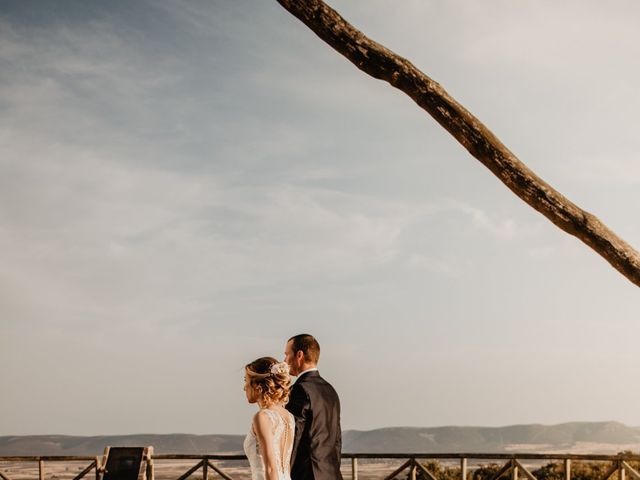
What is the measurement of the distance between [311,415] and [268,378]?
58 cm

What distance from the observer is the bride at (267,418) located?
13.6 feet

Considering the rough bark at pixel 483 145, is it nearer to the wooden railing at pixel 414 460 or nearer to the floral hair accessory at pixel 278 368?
the floral hair accessory at pixel 278 368

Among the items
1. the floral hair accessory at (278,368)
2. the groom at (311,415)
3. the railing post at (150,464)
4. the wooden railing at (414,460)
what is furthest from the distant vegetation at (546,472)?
the floral hair accessory at (278,368)

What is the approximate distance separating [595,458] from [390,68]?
7306 millimetres

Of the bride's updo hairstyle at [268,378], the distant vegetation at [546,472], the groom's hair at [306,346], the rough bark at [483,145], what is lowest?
the distant vegetation at [546,472]

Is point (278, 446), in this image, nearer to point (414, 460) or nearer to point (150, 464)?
point (414, 460)

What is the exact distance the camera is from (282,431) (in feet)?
14.1

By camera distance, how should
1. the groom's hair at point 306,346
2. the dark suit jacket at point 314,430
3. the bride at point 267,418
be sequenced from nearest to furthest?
the bride at point 267,418
the dark suit jacket at point 314,430
the groom's hair at point 306,346

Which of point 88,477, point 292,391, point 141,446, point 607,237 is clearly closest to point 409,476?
point 141,446

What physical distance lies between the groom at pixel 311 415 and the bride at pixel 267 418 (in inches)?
12.5

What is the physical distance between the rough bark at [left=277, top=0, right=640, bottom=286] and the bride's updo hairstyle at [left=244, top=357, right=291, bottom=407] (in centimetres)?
143

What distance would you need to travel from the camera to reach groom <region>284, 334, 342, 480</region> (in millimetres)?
4637

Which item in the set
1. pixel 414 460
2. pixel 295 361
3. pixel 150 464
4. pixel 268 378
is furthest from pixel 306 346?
pixel 150 464

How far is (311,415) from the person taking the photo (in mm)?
4660
